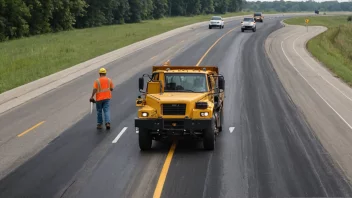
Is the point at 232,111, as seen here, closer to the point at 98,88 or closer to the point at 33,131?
the point at 98,88

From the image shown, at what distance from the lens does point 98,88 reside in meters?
16.1

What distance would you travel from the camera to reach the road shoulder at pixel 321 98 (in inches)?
575

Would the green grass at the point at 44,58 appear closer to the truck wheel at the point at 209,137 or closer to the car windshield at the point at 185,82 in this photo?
the car windshield at the point at 185,82

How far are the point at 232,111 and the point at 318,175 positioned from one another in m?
7.92

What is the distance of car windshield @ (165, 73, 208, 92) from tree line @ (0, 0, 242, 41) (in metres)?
Result: 49.8

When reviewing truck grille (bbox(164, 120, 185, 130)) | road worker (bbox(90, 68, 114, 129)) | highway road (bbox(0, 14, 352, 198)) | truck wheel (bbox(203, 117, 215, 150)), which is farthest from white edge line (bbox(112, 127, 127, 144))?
truck wheel (bbox(203, 117, 215, 150))

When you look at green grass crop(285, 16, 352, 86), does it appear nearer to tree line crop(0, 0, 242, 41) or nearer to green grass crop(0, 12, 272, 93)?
green grass crop(0, 12, 272, 93)

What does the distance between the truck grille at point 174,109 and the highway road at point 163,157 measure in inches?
39.9

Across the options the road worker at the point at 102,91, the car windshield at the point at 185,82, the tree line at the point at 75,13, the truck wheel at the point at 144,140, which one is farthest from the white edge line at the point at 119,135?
the tree line at the point at 75,13

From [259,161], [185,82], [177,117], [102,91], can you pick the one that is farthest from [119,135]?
[259,161]

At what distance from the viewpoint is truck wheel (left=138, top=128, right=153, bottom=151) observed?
13305mm

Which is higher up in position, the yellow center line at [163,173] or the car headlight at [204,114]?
the car headlight at [204,114]

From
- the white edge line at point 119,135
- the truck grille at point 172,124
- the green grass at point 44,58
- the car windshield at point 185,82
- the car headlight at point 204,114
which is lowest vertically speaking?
the green grass at point 44,58

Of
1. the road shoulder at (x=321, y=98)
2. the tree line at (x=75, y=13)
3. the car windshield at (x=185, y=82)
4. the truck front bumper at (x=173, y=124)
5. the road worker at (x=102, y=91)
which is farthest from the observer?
the tree line at (x=75, y=13)
